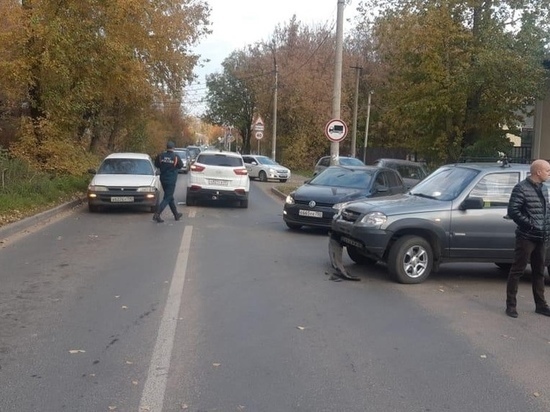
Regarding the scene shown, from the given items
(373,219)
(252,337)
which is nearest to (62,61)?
(373,219)

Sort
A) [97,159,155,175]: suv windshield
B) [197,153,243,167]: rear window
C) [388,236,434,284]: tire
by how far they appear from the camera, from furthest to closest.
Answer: [197,153,243,167]: rear window < [97,159,155,175]: suv windshield < [388,236,434,284]: tire

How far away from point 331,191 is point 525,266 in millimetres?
6744

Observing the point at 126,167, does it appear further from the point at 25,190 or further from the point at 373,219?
the point at 373,219

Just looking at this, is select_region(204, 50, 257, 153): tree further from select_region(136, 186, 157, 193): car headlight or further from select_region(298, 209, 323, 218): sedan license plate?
select_region(298, 209, 323, 218): sedan license plate

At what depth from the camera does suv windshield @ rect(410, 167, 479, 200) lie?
30.9ft

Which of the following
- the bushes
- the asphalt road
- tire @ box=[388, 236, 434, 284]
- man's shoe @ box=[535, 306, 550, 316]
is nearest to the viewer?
the asphalt road

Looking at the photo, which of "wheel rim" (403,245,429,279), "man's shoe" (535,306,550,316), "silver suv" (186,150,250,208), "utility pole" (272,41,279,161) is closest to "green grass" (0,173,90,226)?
"silver suv" (186,150,250,208)

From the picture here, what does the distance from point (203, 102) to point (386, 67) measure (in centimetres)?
2962

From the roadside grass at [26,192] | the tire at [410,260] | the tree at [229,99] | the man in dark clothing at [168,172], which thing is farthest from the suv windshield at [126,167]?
the tree at [229,99]

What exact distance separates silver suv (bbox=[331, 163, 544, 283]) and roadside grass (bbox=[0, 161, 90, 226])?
7.91 metres

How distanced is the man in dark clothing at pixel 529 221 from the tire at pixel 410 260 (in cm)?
166

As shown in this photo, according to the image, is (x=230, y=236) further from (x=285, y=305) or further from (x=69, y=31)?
(x=69, y=31)

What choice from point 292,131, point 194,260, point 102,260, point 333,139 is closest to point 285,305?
point 194,260

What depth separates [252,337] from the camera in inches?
245
